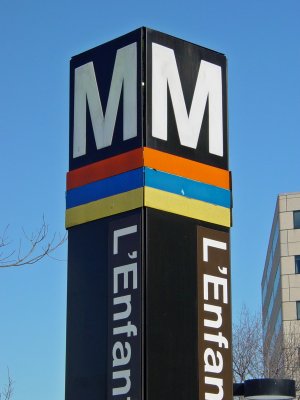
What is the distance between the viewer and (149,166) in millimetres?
9969

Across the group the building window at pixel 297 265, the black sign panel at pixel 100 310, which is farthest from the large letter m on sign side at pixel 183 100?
the building window at pixel 297 265

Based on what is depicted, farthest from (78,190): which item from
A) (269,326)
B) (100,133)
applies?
(269,326)

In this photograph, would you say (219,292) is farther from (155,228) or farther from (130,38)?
(130,38)

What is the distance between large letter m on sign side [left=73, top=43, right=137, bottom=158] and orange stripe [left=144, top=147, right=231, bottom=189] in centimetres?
30

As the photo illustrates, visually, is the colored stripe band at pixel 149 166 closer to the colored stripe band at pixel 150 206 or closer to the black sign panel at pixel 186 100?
the black sign panel at pixel 186 100

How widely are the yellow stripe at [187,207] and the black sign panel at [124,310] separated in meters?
0.22

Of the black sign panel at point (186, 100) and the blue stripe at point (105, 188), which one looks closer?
the blue stripe at point (105, 188)

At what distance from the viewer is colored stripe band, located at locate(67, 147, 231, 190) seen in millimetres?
9992

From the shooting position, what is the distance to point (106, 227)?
10.1 m

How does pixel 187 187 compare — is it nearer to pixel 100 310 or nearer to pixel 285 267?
pixel 100 310

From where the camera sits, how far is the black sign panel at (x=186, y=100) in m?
10.2

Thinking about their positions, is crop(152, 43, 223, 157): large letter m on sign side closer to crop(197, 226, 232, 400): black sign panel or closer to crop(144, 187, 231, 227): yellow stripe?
crop(144, 187, 231, 227): yellow stripe

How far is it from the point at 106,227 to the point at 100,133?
0.96 meters

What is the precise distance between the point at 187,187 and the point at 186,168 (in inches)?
7.4
